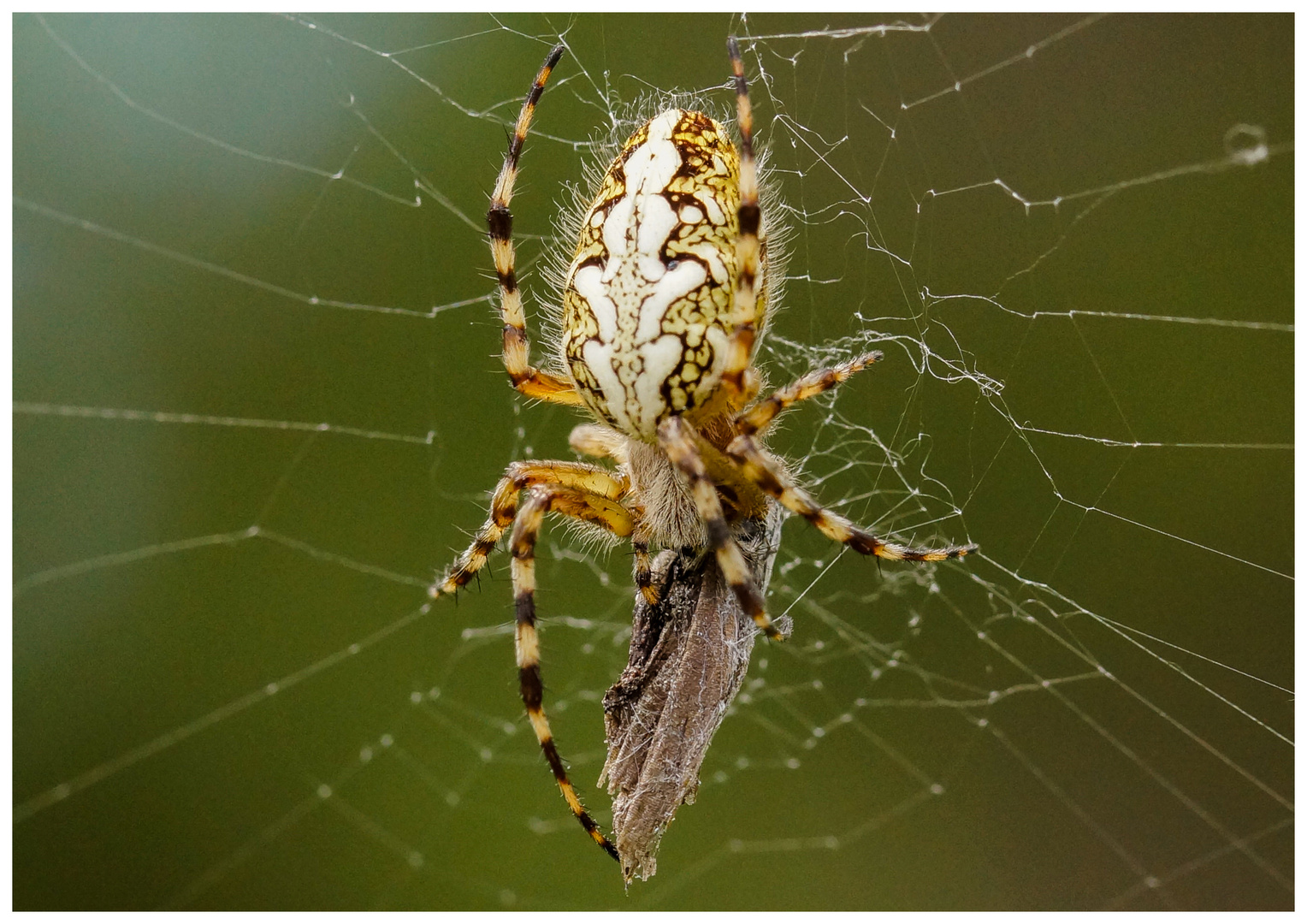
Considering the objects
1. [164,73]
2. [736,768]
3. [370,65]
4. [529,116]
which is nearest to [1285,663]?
[736,768]

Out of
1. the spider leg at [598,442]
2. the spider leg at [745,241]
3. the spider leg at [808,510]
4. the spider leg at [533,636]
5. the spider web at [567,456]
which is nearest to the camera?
the spider leg at [745,241]

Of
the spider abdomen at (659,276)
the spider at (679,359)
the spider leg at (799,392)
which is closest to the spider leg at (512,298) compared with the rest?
the spider at (679,359)

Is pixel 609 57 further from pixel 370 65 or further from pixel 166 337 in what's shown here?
pixel 166 337

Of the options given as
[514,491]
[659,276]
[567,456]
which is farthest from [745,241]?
[567,456]

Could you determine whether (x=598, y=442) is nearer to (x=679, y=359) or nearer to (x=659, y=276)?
(x=679, y=359)

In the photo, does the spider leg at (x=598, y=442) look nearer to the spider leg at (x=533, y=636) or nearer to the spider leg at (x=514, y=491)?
the spider leg at (x=514, y=491)

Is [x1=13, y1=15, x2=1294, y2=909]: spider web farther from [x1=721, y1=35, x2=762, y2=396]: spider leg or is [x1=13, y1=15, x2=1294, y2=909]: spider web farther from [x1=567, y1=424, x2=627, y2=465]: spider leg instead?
[x1=721, y1=35, x2=762, y2=396]: spider leg
